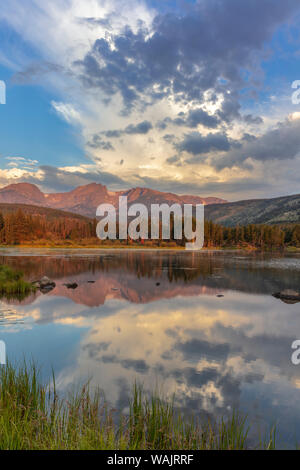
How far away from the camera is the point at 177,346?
17625 mm

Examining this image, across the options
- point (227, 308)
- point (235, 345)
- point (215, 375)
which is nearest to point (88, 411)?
point (215, 375)

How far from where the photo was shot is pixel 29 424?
7.34 metres

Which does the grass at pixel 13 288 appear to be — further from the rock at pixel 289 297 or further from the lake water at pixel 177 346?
the rock at pixel 289 297

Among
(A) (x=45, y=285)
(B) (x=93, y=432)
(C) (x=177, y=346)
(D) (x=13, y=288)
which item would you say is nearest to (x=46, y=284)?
(A) (x=45, y=285)

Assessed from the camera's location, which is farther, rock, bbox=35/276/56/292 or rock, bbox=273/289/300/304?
rock, bbox=35/276/56/292

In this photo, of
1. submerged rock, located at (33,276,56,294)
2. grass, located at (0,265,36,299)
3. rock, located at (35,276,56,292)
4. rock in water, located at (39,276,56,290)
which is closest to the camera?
grass, located at (0,265,36,299)

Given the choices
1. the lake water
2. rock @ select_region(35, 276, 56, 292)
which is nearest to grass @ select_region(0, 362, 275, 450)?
the lake water

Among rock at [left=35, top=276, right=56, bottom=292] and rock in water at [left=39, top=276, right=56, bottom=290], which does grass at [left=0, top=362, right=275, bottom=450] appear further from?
rock in water at [left=39, top=276, right=56, bottom=290]

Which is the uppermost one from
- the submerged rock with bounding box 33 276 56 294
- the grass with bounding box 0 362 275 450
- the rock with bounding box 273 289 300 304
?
the grass with bounding box 0 362 275 450

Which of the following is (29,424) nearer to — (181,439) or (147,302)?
(181,439)

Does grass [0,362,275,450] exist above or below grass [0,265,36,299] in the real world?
above

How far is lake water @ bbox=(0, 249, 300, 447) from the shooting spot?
11.3 meters
